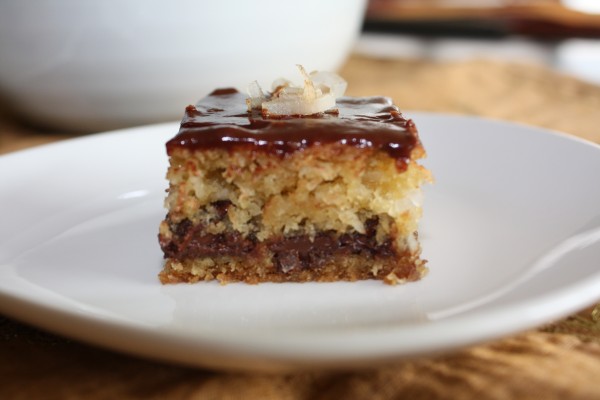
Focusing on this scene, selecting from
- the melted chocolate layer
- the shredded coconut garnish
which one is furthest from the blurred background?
the melted chocolate layer

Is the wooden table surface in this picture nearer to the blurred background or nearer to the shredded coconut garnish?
the shredded coconut garnish

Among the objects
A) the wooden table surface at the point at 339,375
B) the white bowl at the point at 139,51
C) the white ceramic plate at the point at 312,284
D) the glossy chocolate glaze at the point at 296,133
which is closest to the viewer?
the white ceramic plate at the point at 312,284

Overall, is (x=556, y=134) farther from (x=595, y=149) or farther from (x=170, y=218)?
(x=170, y=218)

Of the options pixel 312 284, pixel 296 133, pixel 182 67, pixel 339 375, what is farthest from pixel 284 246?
pixel 182 67

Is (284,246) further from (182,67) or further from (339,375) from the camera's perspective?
(182,67)

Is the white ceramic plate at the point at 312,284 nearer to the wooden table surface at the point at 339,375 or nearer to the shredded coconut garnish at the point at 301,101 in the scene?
the wooden table surface at the point at 339,375

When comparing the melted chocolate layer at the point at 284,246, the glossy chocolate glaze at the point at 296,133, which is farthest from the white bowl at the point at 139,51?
the melted chocolate layer at the point at 284,246
